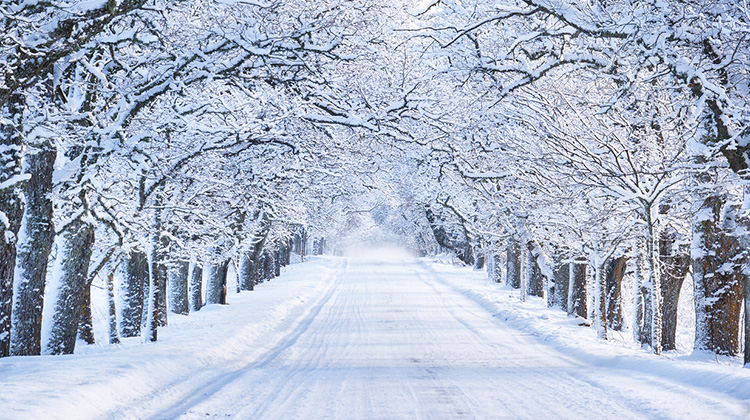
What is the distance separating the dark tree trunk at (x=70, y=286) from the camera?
34.3ft

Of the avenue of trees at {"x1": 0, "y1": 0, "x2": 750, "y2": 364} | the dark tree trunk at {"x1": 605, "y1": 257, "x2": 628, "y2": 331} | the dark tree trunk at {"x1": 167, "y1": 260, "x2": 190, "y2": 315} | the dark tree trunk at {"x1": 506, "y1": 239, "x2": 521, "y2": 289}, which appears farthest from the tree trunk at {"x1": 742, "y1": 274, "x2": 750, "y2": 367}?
the dark tree trunk at {"x1": 506, "y1": 239, "x2": 521, "y2": 289}

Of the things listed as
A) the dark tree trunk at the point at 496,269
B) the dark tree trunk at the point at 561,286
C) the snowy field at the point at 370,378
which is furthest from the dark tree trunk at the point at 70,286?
the dark tree trunk at the point at 496,269

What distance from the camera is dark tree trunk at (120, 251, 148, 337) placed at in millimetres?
15352

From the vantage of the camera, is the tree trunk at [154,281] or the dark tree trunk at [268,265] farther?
the dark tree trunk at [268,265]

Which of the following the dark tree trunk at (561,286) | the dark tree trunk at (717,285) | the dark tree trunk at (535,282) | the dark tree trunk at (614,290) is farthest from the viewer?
the dark tree trunk at (535,282)

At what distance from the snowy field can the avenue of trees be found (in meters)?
1.60

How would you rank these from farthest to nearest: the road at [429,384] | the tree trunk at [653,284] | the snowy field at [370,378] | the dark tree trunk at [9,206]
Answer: the tree trunk at [653,284]
the dark tree trunk at [9,206]
the road at [429,384]
the snowy field at [370,378]

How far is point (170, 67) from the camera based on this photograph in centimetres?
983

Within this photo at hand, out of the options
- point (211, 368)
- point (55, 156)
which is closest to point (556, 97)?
point (211, 368)

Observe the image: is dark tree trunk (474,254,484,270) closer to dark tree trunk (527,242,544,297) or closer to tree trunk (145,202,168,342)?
dark tree trunk (527,242,544,297)

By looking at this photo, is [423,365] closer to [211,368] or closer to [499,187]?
[211,368]

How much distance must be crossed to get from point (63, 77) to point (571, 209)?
481 inches

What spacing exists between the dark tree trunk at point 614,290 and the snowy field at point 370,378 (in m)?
5.37

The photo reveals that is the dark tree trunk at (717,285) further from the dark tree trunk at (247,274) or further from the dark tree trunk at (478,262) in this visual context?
the dark tree trunk at (478,262)
